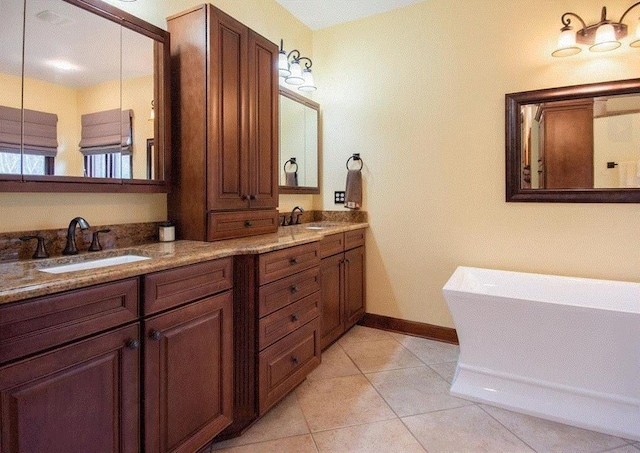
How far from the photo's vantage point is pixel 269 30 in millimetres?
2963

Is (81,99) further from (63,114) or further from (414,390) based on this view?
(414,390)

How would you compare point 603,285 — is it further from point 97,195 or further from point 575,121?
point 97,195

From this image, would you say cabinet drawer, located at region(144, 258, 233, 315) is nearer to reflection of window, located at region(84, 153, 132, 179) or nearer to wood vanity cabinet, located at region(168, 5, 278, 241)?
wood vanity cabinet, located at region(168, 5, 278, 241)

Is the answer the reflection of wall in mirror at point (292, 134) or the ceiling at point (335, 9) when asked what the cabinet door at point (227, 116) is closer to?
the reflection of wall in mirror at point (292, 134)

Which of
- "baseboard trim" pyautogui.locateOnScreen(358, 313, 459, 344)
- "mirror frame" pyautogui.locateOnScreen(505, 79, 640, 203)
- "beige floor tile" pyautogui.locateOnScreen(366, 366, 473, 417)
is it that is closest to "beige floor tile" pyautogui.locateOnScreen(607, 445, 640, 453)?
"beige floor tile" pyautogui.locateOnScreen(366, 366, 473, 417)

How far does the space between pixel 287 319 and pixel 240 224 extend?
64cm

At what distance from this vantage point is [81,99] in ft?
5.42

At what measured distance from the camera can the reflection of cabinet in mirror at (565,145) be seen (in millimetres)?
2496

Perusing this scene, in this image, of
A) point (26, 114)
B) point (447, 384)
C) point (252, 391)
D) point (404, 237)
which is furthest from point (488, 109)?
point (26, 114)

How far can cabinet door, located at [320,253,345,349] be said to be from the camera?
8.62ft

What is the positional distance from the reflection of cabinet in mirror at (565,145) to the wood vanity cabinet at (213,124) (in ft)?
6.81

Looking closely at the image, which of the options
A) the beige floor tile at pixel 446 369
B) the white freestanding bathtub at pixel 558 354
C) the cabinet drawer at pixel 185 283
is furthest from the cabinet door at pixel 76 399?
the beige floor tile at pixel 446 369

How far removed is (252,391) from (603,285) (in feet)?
7.58

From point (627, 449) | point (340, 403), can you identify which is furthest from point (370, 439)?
point (627, 449)
